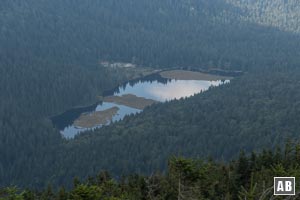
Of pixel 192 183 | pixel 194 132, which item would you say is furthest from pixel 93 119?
pixel 192 183

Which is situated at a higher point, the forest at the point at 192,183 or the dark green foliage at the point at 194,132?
the dark green foliage at the point at 194,132

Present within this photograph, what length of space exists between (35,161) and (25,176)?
8.44 meters

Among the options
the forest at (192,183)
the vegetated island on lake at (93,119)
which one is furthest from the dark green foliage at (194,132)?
the forest at (192,183)

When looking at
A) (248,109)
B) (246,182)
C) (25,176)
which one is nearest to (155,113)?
(248,109)

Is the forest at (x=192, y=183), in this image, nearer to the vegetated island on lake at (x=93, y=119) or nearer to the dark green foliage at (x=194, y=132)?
the dark green foliage at (x=194, y=132)

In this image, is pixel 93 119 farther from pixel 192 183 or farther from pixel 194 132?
pixel 192 183

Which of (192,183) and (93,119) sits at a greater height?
(93,119)

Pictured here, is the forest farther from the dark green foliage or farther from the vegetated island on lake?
the vegetated island on lake

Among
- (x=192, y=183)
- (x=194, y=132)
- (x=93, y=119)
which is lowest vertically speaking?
(x=192, y=183)

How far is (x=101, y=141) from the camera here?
472 ft

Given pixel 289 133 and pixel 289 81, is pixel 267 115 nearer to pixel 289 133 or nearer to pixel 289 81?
pixel 289 133

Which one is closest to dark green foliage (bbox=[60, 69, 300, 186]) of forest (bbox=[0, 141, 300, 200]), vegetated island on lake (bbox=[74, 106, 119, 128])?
vegetated island on lake (bbox=[74, 106, 119, 128])

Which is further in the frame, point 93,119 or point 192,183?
point 93,119

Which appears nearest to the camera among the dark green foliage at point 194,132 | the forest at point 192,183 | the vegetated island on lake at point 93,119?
the forest at point 192,183
